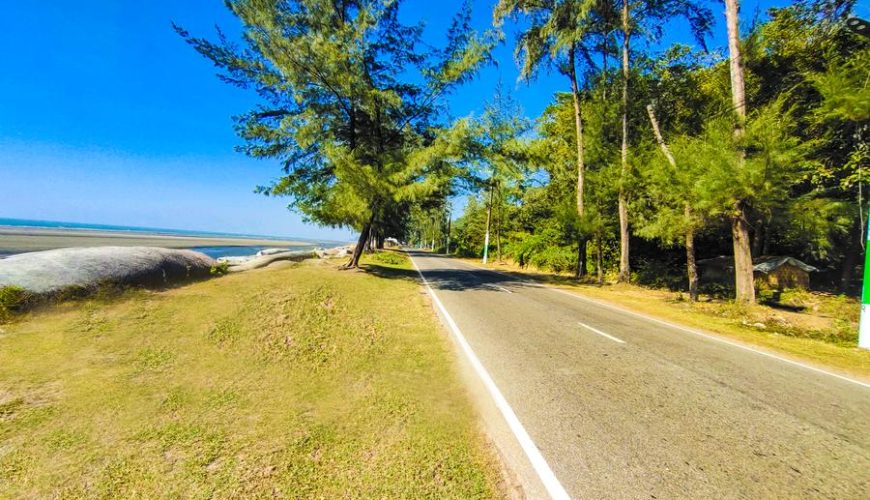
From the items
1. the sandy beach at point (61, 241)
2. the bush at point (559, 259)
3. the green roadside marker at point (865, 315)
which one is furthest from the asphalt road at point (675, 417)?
the sandy beach at point (61, 241)

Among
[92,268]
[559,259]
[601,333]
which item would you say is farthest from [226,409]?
[559,259]

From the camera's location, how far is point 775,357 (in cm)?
683

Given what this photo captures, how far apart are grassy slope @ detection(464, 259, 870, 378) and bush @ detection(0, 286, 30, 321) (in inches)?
→ 563

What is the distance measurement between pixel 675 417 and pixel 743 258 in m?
11.1

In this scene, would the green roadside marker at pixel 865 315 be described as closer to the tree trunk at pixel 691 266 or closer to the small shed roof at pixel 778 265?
the tree trunk at pixel 691 266

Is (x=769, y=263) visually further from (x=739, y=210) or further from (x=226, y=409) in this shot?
(x=226, y=409)

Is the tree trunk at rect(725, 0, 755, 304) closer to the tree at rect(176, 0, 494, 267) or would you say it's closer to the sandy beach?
the tree at rect(176, 0, 494, 267)

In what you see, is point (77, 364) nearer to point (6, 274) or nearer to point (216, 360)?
point (216, 360)

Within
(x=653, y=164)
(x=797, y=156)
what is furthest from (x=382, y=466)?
(x=653, y=164)

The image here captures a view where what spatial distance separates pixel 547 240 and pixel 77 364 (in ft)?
90.1

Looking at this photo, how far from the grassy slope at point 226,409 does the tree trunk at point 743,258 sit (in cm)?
1109

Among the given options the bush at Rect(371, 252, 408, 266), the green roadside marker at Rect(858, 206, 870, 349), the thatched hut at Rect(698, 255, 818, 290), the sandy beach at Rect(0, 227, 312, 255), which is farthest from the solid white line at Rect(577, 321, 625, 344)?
the sandy beach at Rect(0, 227, 312, 255)

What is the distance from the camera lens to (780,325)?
9797 mm

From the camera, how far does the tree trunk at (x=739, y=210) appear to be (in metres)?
11.5
